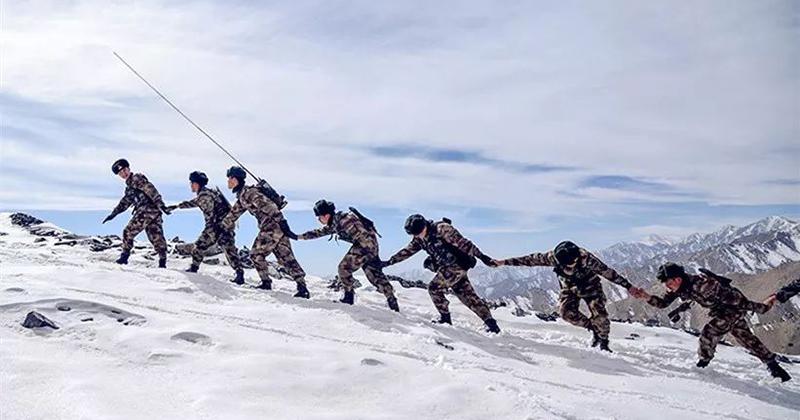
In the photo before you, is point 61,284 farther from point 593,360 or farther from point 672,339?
point 672,339

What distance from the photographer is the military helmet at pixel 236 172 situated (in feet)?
44.2

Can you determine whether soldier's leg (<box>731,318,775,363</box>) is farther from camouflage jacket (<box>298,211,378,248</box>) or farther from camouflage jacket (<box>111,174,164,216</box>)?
camouflage jacket (<box>111,174,164,216</box>)

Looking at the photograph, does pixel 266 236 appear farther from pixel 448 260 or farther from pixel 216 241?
Answer: pixel 448 260

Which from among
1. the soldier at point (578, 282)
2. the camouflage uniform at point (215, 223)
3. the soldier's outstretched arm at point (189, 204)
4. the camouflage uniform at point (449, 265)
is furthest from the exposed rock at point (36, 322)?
the soldier at point (578, 282)

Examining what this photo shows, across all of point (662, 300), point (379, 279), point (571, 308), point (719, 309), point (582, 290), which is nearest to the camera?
point (719, 309)

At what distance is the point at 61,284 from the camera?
1023cm

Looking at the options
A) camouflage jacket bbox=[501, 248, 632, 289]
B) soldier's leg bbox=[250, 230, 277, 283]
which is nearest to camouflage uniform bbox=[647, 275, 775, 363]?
camouflage jacket bbox=[501, 248, 632, 289]

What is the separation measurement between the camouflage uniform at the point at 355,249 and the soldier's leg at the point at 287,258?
82 centimetres

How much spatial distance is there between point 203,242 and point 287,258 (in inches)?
94.4

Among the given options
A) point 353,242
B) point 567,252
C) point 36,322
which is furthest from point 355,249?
point 36,322

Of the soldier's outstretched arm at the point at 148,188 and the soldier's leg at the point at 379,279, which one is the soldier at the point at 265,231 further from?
the soldier's outstretched arm at the point at 148,188

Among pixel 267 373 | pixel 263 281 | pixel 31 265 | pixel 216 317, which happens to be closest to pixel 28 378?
pixel 267 373

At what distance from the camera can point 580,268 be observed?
1037cm

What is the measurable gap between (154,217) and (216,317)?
682cm
